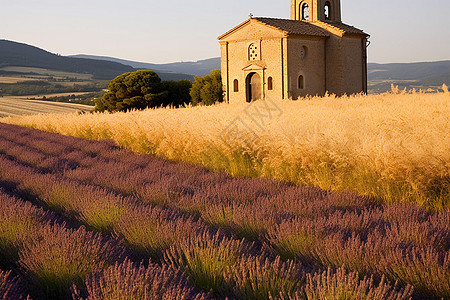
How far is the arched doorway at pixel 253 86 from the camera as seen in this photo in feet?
97.3

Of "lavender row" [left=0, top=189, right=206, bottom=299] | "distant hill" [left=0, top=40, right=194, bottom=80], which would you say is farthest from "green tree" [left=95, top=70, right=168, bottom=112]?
"distant hill" [left=0, top=40, right=194, bottom=80]

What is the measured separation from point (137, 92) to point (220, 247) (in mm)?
33889

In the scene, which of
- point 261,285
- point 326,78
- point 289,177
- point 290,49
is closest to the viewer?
point 261,285

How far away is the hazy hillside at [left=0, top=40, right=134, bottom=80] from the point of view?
128500mm

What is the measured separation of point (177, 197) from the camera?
15.5ft

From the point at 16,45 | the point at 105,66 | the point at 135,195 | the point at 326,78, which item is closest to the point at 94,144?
the point at 135,195

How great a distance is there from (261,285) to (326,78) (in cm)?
3012

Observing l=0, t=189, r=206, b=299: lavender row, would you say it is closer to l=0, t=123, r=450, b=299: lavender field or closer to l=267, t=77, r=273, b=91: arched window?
l=0, t=123, r=450, b=299: lavender field

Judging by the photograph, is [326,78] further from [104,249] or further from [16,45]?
[16,45]

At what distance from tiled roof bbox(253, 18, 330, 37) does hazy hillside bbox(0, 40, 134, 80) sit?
96.6 meters

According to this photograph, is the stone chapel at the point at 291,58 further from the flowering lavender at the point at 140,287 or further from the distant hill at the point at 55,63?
the distant hill at the point at 55,63

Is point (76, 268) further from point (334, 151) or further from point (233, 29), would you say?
point (233, 29)

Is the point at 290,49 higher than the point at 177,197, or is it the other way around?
the point at 290,49

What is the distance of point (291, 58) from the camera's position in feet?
92.1
